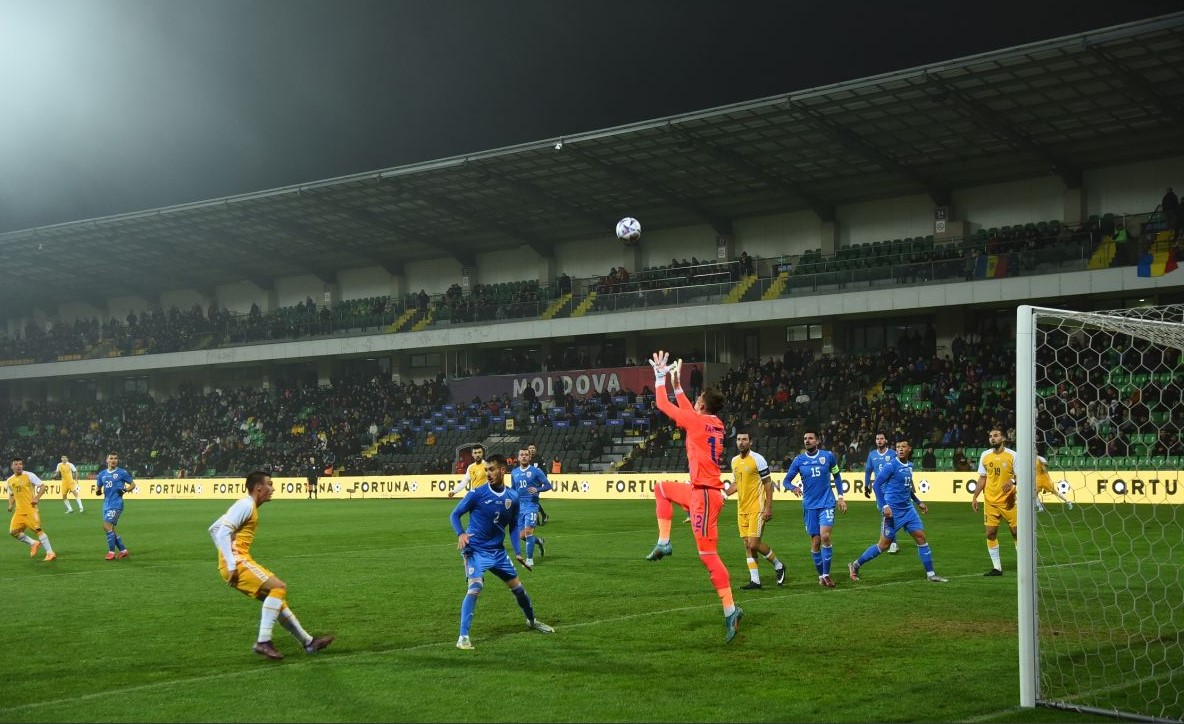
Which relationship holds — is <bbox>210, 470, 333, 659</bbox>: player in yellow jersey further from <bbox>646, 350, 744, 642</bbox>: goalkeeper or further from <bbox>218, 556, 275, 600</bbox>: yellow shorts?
<bbox>646, 350, 744, 642</bbox>: goalkeeper

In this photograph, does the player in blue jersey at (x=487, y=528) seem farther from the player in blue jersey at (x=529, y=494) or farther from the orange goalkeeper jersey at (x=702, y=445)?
the player in blue jersey at (x=529, y=494)

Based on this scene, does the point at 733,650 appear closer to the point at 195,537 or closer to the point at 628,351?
the point at 195,537

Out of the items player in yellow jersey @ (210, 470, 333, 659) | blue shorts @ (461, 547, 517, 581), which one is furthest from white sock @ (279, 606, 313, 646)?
blue shorts @ (461, 547, 517, 581)

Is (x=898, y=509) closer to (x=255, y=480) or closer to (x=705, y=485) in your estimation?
(x=705, y=485)

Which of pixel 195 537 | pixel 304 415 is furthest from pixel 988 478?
pixel 304 415

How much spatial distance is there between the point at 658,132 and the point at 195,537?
2432 cm

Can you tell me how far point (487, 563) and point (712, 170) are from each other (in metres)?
38.4

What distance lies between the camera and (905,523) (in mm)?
16328

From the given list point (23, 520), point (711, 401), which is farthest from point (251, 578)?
point (23, 520)

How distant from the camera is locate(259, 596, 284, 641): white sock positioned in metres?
11.1

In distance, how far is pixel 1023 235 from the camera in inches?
1735

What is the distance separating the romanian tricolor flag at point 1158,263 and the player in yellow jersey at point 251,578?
34.9m

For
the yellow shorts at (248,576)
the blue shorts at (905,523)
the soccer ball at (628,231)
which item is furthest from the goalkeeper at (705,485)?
the soccer ball at (628,231)

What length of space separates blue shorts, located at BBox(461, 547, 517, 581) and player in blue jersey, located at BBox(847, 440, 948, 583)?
6.54 metres
